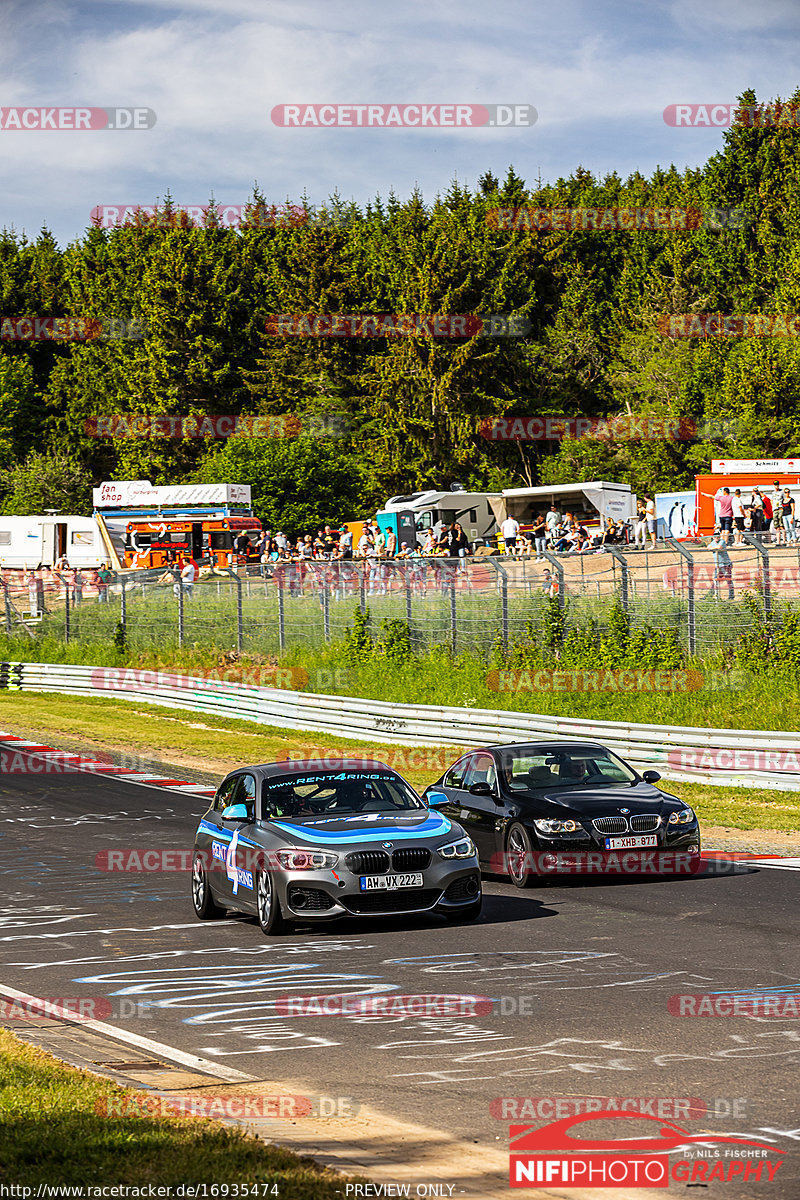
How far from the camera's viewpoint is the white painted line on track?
7.53 m

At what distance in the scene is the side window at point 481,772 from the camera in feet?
50.7

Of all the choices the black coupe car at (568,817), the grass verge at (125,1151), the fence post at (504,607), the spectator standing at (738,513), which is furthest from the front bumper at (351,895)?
the spectator standing at (738,513)

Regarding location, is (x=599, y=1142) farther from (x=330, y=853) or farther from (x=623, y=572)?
(x=623, y=572)

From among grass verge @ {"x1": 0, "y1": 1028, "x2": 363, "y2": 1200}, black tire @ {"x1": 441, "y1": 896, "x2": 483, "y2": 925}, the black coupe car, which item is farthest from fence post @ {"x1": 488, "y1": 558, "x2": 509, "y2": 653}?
grass verge @ {"x1": 0, "y1": 1028, "x2": 363, "y2": 1200}

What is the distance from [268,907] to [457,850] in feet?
5.26

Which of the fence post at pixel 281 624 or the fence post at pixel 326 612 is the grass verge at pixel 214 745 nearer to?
the fence post at pixel 281 624

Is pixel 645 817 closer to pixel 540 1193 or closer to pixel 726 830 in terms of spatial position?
pixel 726 830

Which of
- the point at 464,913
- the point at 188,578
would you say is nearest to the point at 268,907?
the point at 464,913

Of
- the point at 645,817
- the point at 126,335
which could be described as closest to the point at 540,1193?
the point at 645,817

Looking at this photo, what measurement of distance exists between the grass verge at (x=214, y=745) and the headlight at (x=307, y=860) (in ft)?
27.9

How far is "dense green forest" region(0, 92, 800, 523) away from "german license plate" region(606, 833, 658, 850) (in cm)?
5054

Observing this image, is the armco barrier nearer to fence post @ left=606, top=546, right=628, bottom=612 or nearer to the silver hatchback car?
fence post @ left=606, top=546, right=628, bottom=612

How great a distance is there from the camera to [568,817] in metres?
14.2

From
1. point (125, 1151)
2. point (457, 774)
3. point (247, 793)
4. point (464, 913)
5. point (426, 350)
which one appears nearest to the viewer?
point (125, 1151)
